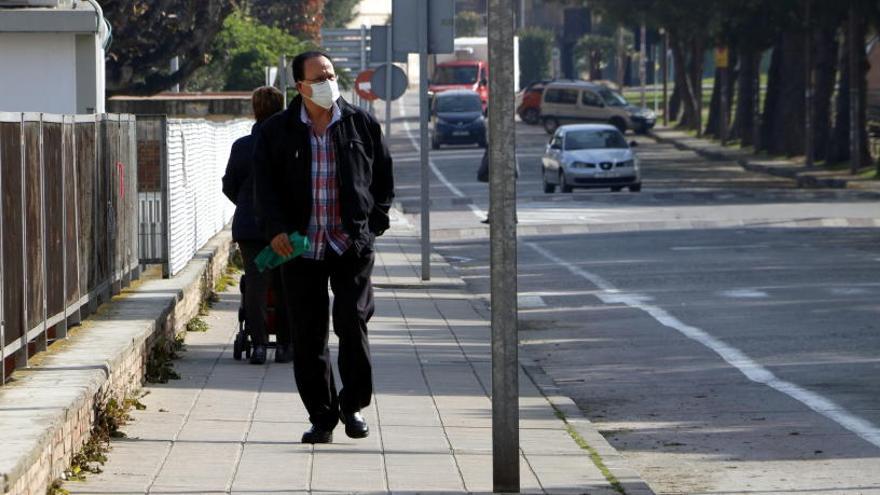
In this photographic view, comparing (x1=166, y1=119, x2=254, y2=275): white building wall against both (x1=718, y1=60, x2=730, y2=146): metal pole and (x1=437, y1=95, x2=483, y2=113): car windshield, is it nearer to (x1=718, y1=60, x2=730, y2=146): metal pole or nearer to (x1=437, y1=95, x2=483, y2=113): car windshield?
(x1=437, y1=95, x2=483, y2=113): car windshield

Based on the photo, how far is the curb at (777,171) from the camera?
141 feet

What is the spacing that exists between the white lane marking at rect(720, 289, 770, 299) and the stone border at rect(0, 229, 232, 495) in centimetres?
601

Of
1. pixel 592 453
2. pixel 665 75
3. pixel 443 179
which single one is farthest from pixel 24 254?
pixel 665 75

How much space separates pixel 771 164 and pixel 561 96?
67.4 feet

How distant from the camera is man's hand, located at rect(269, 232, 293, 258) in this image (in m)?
8.49

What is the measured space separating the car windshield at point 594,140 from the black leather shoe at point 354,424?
1270 inches

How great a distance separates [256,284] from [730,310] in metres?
5.83

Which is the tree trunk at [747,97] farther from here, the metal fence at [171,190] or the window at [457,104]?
the metal fence at [171,190]

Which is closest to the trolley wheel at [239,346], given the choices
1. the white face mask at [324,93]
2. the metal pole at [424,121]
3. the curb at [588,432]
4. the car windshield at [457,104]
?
the curb at [588,432]

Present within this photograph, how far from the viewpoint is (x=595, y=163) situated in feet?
134

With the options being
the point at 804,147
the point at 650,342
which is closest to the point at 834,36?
the point at 804,147

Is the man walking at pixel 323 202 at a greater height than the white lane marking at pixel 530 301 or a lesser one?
greater

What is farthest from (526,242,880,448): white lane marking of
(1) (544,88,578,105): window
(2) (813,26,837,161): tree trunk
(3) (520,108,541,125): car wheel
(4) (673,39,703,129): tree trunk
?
(3) (520,108,541,125): car wheel

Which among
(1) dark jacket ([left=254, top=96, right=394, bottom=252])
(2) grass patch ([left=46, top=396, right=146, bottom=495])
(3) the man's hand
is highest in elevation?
(1) dark jacket ([left=254, top=96, right=394, bottom=252])
